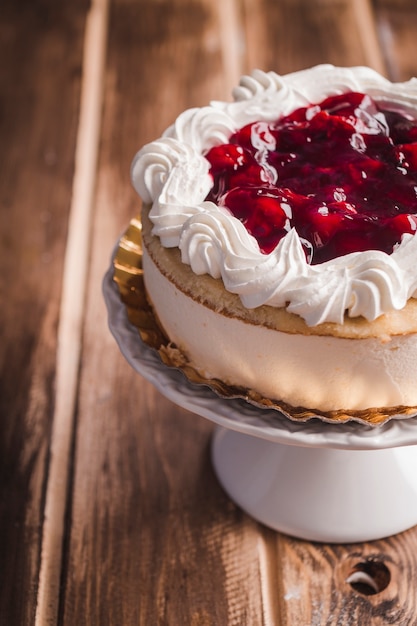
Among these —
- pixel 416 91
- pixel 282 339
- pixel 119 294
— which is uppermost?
pixel 416 91

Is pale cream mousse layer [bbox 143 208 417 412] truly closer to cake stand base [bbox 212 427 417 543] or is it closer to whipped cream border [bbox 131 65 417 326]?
whipped cream border [bbox 131 65 417 326]

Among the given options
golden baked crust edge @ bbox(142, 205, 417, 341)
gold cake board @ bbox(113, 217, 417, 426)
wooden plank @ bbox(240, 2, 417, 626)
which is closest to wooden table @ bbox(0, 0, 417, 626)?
wooden plank @ bbox(240, 2, 417, 626)

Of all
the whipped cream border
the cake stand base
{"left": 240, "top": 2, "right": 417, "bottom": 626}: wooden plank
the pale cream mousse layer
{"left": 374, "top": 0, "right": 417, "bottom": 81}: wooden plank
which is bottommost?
{"left": 240, "top": 2, "right": 417, "bottom": 626}: wooden plank

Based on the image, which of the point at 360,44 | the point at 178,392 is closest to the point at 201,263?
the point at 178,392

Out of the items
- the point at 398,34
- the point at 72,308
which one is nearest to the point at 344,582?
the point at 72,308

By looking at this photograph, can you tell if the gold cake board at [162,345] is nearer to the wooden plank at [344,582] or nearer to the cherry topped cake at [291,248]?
the cherry topped cake at [291,248]

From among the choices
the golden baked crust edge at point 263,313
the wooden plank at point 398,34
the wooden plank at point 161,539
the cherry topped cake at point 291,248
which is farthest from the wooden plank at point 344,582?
the wooden plank at point 398,34

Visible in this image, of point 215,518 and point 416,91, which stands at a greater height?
point 416,91

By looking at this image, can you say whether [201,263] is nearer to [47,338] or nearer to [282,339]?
[282,339]
